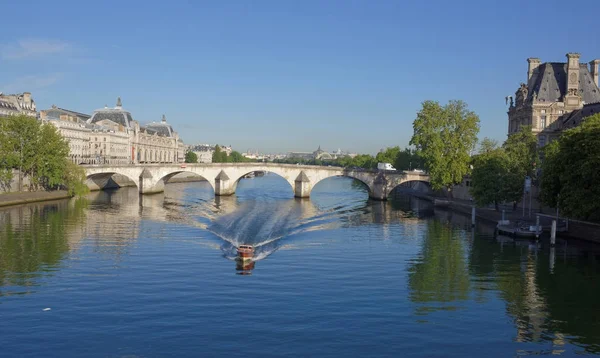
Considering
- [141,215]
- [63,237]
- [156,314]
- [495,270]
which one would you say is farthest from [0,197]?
[495,270]

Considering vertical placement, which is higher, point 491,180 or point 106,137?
point 106,137

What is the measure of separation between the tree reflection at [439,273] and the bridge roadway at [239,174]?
4424 cm

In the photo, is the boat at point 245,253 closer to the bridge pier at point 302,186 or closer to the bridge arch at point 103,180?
the bridge pier at point 302,186

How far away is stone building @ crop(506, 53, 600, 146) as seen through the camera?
89438 millimetres

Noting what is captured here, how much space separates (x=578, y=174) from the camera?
48.0 m

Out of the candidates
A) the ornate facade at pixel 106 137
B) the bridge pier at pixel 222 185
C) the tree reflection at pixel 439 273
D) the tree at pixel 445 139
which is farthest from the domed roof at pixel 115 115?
the tree reflection at pixel 439 273

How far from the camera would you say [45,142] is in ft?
273

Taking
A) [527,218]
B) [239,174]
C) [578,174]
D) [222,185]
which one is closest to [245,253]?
[578,174]

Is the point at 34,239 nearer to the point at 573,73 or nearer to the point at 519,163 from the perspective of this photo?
the point at 519,163

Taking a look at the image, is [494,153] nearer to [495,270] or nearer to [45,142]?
[495,270]

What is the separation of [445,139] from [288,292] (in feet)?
197

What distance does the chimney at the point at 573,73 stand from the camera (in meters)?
90.2

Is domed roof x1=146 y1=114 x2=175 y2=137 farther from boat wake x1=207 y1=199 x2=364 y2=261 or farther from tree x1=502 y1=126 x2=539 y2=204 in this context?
tree x1=502 y1=126 x2=539 y2=204

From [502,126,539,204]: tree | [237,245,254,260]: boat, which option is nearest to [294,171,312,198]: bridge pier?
[502,126,539,204]: tree
